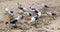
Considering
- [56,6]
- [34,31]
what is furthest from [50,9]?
[34,31]

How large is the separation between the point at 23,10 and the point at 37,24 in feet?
6.94

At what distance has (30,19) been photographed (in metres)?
10.6

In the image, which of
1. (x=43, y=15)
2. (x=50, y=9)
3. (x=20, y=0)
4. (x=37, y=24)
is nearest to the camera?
(x=37, y=24)

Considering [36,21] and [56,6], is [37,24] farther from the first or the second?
[56,6]

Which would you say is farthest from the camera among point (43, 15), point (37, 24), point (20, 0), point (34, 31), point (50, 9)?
point (20, 0)

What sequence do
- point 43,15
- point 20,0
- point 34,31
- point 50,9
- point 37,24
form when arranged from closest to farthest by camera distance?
1. point 34,31
2. point 37,24
3. point 43,15
4. point 50,9
5. point 20,0

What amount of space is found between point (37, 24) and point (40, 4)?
12.2ft

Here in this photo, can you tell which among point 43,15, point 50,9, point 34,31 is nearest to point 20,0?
point 50,9

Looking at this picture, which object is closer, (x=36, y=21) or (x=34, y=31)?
(x=34, y=31)

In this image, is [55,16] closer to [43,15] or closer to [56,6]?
[43,15]

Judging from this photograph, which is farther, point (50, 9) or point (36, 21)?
point (50, 9)

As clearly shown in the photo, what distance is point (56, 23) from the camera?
10398mm

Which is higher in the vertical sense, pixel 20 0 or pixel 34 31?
pixel 20 0

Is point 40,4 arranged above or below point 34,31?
above
